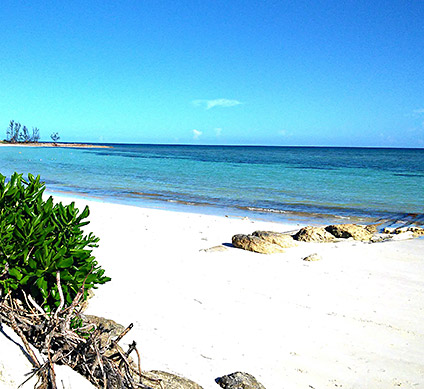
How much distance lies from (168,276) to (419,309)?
4318mm

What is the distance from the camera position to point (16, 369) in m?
Answer: 2.20

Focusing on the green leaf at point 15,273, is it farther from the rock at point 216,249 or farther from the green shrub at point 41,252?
the rock at point 216,249

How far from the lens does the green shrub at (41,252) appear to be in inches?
114

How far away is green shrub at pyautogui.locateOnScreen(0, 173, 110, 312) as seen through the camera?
9.48ft

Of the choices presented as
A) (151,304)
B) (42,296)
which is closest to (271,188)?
(151,304)

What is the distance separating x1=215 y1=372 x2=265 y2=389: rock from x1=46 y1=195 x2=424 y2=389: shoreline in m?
0.13

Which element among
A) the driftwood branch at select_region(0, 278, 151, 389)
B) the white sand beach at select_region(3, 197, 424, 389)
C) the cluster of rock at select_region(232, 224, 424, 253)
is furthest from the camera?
the cluster of rock at select_region(232, 224, 424, 253)

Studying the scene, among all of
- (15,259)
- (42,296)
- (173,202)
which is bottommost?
(173,202)

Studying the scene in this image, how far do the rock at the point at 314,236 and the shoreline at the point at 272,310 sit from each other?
2.77ft

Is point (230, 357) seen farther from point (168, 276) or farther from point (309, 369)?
point (168, 276)

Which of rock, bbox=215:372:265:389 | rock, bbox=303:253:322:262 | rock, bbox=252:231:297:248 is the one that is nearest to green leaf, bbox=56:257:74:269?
rock, bbox=215:372:265:389

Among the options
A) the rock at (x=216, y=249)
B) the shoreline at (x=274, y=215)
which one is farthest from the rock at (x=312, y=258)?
the shoreline at (x=274, y=215)

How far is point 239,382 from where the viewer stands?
3951 millimetres

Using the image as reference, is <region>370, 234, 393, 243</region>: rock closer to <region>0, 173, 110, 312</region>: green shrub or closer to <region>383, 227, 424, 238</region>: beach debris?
<region>383, 227, 424, 238</region>: beach debris
